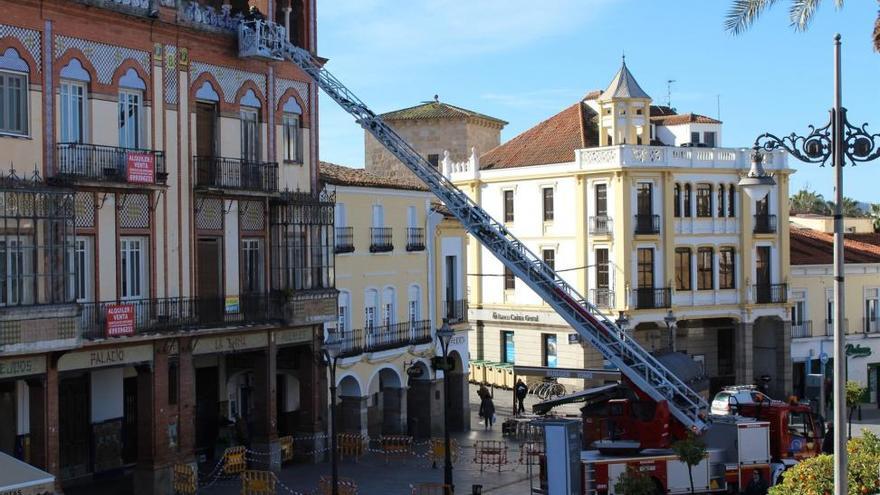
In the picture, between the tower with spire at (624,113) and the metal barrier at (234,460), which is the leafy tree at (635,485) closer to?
the metal barrier at (234,460)

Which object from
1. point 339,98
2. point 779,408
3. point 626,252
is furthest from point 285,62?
point 626,252

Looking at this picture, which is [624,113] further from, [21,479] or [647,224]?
[21,479]

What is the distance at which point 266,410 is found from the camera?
3372 centimetres

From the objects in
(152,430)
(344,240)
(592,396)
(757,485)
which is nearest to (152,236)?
(152,430)

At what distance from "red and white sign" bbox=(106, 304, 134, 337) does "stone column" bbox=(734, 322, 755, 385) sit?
1328 inches

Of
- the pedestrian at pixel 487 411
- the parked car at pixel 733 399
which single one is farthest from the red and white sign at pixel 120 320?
the pedestrian at pixel 487 411

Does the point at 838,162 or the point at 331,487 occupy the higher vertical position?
the point at 838,162

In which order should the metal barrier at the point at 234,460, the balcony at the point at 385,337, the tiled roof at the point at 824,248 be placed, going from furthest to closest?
the tiled roof at the point at 824,248
the balcony at the point at 385,337
the metal barrier at the point at 234,460

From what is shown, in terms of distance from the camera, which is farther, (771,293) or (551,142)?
(551,142)

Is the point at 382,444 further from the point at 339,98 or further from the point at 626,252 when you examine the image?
the point at 626,252

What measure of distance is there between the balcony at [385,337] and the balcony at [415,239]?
8.65 feet

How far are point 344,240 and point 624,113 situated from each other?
20020 millimetres

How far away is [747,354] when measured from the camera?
5462 centimetres

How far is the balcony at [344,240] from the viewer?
3731 cm
